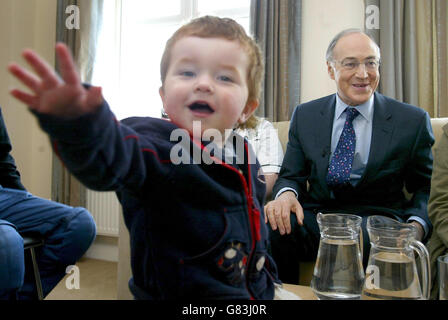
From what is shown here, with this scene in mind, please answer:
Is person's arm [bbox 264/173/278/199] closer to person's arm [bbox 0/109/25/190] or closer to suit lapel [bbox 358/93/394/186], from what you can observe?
suit lapel [bbox 358/93/394/186]

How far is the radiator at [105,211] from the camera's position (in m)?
2.40

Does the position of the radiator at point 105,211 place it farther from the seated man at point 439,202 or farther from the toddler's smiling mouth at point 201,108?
→ the toddler's smiling mouth at point 201,108

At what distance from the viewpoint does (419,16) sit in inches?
72.5

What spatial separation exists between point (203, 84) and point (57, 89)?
0.49ft

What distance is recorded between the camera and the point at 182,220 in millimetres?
304

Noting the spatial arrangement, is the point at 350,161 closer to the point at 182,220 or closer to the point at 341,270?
the point at 341,270

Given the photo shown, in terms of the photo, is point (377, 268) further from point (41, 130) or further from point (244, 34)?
point (41, 130)

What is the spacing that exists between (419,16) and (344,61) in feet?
2.85

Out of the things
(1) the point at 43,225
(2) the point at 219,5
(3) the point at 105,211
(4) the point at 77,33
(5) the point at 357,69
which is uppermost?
(2) the point at 219,5

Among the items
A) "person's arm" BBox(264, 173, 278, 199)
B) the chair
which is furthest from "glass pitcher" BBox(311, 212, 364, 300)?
the chair

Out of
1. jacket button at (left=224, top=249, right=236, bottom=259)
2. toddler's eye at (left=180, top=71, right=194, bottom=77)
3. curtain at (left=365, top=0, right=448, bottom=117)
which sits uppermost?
curtain at (left=365, top=0, right=448, bottom=117)

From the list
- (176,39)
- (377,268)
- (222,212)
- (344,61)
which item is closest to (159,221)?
(222,212)

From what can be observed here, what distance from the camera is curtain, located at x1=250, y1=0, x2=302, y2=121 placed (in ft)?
6.67

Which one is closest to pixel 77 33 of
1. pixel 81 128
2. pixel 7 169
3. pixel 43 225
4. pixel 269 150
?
pixel 7 169
